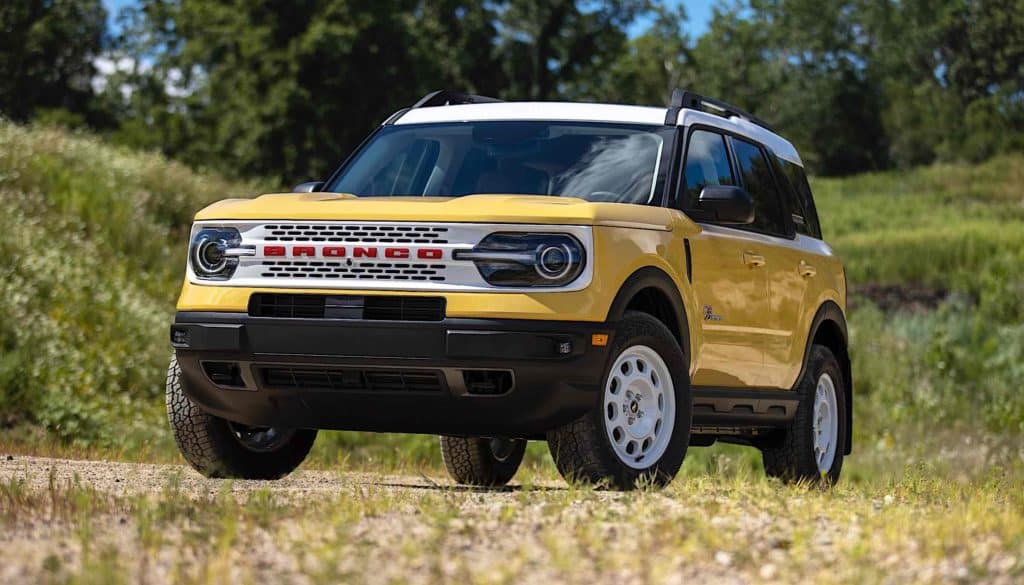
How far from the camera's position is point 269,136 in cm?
5262

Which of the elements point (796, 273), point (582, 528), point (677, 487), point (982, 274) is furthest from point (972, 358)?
point (582, 528)

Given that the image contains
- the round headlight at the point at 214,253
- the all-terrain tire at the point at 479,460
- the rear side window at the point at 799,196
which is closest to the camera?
the round headlight at the point at 214,253

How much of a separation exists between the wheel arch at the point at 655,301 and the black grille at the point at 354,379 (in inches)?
34.4

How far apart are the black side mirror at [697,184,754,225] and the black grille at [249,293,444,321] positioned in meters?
1.83

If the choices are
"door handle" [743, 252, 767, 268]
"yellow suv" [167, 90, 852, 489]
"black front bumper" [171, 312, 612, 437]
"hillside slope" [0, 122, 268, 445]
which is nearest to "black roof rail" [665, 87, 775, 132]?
"yellow suv" [167, 90, 852, 489]

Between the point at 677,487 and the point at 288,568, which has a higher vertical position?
the point at 288,568

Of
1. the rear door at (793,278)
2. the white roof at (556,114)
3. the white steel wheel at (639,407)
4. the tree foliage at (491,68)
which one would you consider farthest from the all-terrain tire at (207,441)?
the tree foliage at (491,68)

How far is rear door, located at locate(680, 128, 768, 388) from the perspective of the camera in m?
8.74

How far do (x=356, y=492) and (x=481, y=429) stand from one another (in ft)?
2.33

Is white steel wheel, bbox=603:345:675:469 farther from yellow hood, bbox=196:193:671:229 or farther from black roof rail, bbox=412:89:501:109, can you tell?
black roof rail, bbox=412:89:501:109

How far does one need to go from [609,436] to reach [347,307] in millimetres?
1321

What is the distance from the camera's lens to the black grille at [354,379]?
759cm

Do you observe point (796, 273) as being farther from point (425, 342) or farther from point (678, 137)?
point (425, 342)

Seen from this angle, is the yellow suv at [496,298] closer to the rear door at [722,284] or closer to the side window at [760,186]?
the rear door at [722,284]
